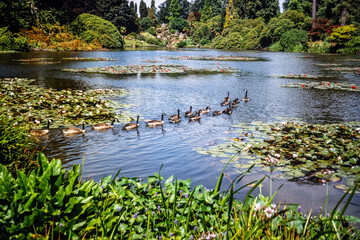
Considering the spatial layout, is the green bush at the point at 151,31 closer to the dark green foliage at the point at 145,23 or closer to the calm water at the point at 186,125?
the dark green foliage at the point at 145,23

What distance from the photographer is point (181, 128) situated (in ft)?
32.5

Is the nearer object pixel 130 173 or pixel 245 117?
pixel 130 173

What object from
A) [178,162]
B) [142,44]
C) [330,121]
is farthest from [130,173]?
[142,44]

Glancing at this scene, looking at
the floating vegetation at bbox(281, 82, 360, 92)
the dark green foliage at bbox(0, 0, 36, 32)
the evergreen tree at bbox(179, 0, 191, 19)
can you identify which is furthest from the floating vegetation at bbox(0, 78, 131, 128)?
the evergreen tree at bbox(179, 0, 191, 19)

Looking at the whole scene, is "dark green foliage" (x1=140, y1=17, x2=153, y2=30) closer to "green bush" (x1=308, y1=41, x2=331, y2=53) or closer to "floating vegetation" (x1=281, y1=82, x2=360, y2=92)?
"green bush" (x1=308, y1=41, x2=331, y2=53)

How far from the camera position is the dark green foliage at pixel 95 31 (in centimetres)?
5803

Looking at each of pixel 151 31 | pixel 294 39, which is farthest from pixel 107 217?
pixel 151 31

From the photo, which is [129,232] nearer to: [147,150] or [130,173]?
[130,173]

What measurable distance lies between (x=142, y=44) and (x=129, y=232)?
9977 centimetres

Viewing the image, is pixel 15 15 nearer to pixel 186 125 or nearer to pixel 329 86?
pixel 186 125

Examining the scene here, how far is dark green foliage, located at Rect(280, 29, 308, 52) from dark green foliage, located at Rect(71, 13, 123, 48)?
41.5 meters

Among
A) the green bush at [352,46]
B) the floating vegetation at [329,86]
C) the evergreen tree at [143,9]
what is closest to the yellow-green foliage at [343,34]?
the green bush at [352,46]

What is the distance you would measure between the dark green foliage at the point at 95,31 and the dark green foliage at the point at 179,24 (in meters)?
54.9

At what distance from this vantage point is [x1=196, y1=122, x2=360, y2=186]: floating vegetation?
577cm
